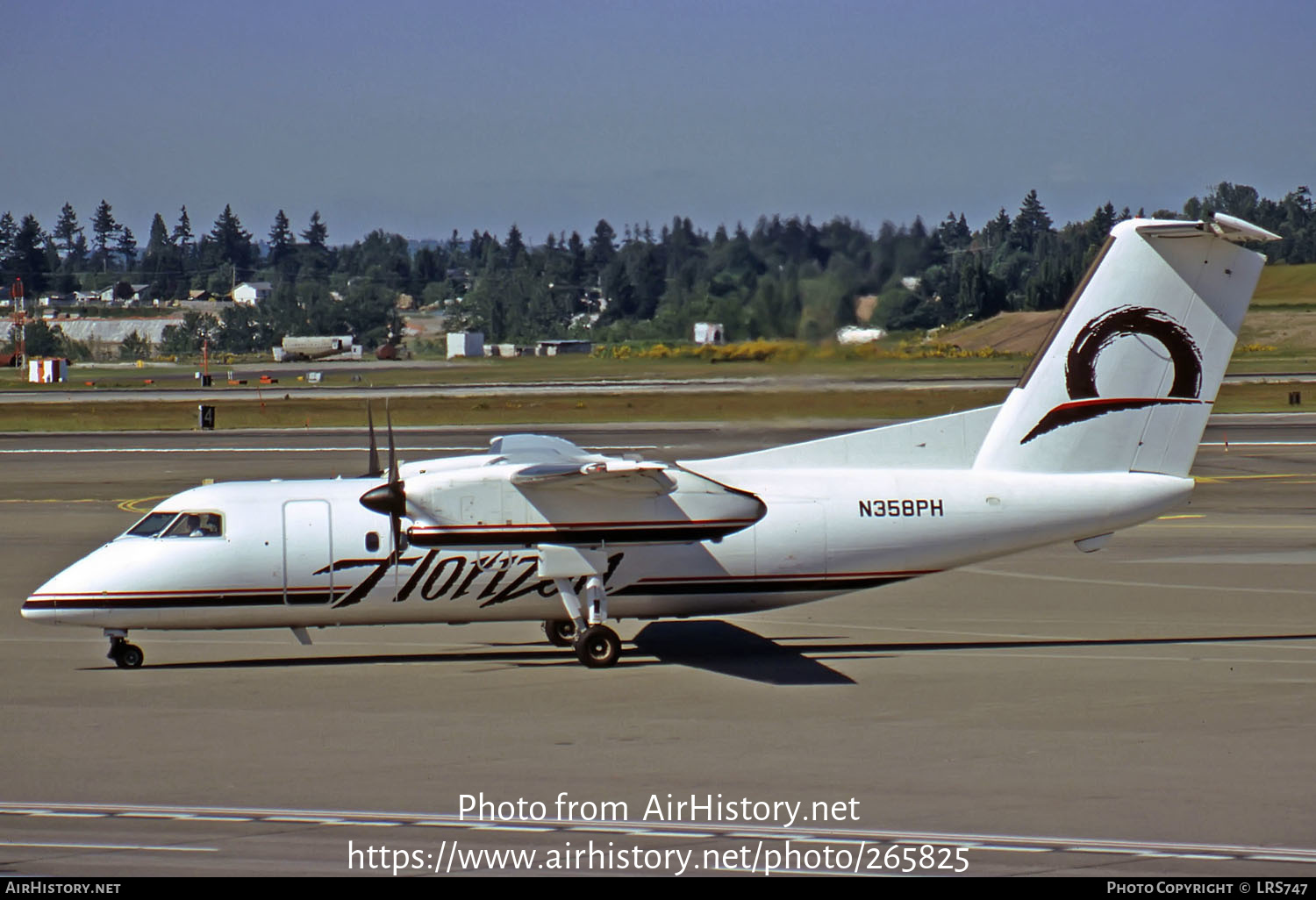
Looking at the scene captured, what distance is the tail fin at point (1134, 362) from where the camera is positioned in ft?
60.7

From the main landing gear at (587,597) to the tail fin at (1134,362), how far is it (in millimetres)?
5582

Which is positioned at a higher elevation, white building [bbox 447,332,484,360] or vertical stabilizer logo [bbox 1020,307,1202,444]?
vertical stabilizer logo [bbox 1020,307,1202,444]

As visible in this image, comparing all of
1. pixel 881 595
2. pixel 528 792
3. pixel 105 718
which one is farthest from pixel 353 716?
pixel 881 595

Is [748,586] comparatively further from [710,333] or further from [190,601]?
[190,601]

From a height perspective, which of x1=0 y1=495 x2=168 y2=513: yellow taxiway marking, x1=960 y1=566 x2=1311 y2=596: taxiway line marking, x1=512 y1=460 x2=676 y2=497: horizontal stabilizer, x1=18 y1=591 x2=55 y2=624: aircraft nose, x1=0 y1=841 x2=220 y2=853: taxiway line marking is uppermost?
x1=512 y1=460 x2=676 y2=497: horizontal stabilizer

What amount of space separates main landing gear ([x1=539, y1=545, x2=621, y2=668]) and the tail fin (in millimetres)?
5582

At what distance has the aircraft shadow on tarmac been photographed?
1819 centimetres

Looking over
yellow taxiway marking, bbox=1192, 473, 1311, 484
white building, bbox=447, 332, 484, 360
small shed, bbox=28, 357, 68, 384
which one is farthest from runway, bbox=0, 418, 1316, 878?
small shed, bbox=28, 357, 68, 384

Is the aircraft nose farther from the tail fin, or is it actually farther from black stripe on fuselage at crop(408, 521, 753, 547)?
the tail fin

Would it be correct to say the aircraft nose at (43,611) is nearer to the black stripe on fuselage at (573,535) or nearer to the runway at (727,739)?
the runway at (727,739)

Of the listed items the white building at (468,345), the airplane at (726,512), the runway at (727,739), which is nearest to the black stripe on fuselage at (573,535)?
the airplane at (726,512)

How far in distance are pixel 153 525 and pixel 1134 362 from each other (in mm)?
13526

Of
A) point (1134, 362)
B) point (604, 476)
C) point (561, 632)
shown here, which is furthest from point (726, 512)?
point (1134, 362)
